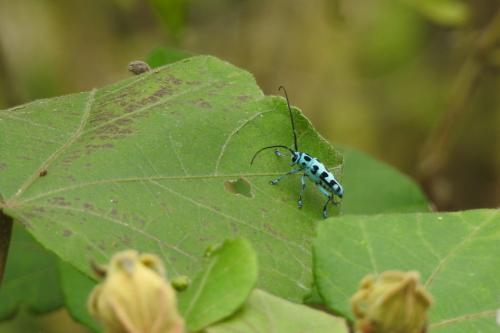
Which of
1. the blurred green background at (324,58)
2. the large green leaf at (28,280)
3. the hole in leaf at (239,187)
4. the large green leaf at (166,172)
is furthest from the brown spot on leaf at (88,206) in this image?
the blurred green background at (324,58)

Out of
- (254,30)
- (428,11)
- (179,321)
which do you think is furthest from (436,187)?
(179,321)

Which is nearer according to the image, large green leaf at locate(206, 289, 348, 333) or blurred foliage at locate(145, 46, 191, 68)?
large green leaf at locate(206, 289, 348, 333)

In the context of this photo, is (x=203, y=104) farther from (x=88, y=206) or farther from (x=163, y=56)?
(x=163, y=56)

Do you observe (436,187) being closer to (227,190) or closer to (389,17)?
(227,190)

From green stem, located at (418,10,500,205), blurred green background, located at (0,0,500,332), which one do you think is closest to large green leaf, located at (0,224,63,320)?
green stem, located at (418,10,500,205)

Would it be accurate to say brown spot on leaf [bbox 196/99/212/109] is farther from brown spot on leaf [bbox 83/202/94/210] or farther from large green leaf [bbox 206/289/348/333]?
large green leaf [bbox 206/289/348/333]

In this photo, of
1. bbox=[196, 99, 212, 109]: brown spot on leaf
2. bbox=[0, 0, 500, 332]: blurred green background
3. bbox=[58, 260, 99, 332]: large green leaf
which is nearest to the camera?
bbox=[196, 99, 212, 109]: brown spot on leaf
